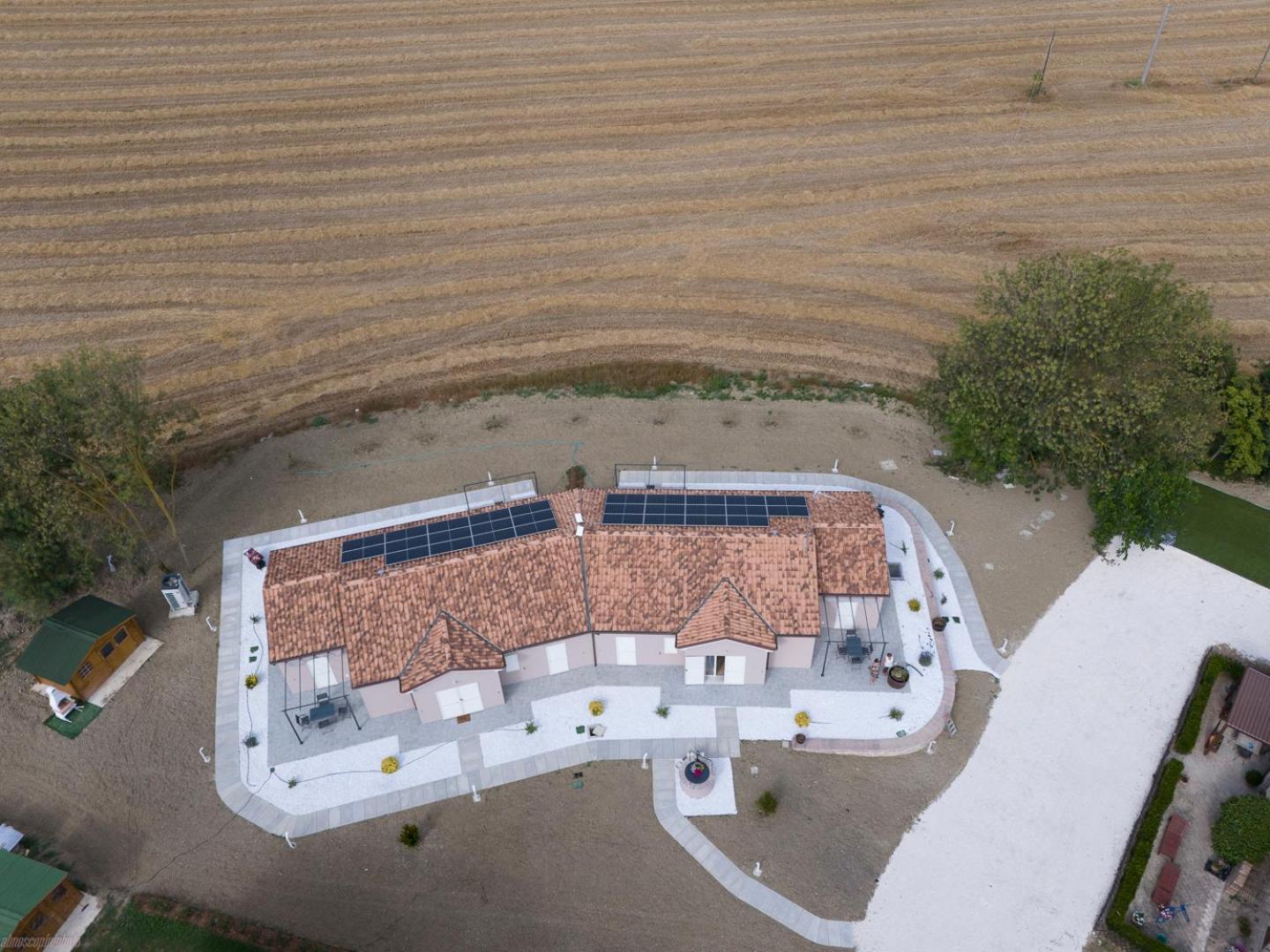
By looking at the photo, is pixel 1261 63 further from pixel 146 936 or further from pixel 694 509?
pixel 146 936

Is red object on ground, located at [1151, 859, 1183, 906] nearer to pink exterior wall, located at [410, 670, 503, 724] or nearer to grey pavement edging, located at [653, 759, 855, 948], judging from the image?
grey pavement edging, located at [653, 759, 855, 948]

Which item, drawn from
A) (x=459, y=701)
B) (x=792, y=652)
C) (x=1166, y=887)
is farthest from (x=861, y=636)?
(x=459, y=701)

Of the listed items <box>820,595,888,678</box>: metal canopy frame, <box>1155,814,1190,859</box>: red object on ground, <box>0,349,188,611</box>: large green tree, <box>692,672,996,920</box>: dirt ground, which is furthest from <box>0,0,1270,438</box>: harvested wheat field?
<box>1155,814,1190,859</box>: red object on ground

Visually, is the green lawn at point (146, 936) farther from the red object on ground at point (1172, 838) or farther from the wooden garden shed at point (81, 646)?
the red object on ground at point (1172, 838)

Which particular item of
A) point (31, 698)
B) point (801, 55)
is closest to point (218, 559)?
point (31, 698)

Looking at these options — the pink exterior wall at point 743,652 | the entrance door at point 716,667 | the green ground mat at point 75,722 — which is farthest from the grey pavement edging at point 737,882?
the green ground mat at point 75,722
